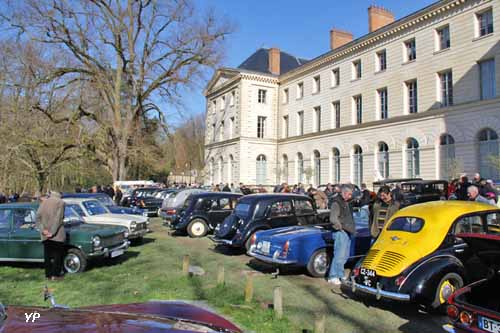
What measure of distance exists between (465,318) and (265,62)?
46584 millimetres

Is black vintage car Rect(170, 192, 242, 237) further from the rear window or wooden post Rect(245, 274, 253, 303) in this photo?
the rear window

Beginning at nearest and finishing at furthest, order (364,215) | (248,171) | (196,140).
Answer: (364,215)
(248,171)
(196,140)

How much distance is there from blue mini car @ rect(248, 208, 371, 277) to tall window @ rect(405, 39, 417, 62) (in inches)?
963

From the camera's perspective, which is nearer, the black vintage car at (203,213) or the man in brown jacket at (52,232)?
the man in brown jacket at (52,232)

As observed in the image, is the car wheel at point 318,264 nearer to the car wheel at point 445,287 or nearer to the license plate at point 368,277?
the license plate at point 368,277

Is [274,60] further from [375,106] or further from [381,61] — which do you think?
[375,106]

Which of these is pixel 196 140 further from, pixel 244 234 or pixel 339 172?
pixel 244 234

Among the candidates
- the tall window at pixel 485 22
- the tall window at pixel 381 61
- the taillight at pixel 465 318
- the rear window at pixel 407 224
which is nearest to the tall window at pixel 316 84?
the tall window at pixel 381 61

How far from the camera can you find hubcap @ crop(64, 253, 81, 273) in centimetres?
856

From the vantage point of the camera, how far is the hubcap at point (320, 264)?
8029 mm

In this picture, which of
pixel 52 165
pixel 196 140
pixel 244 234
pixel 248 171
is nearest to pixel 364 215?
pixel 244 234

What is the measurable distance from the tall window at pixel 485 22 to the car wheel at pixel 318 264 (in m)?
22.8

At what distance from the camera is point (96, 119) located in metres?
28.0

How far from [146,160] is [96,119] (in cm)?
504
